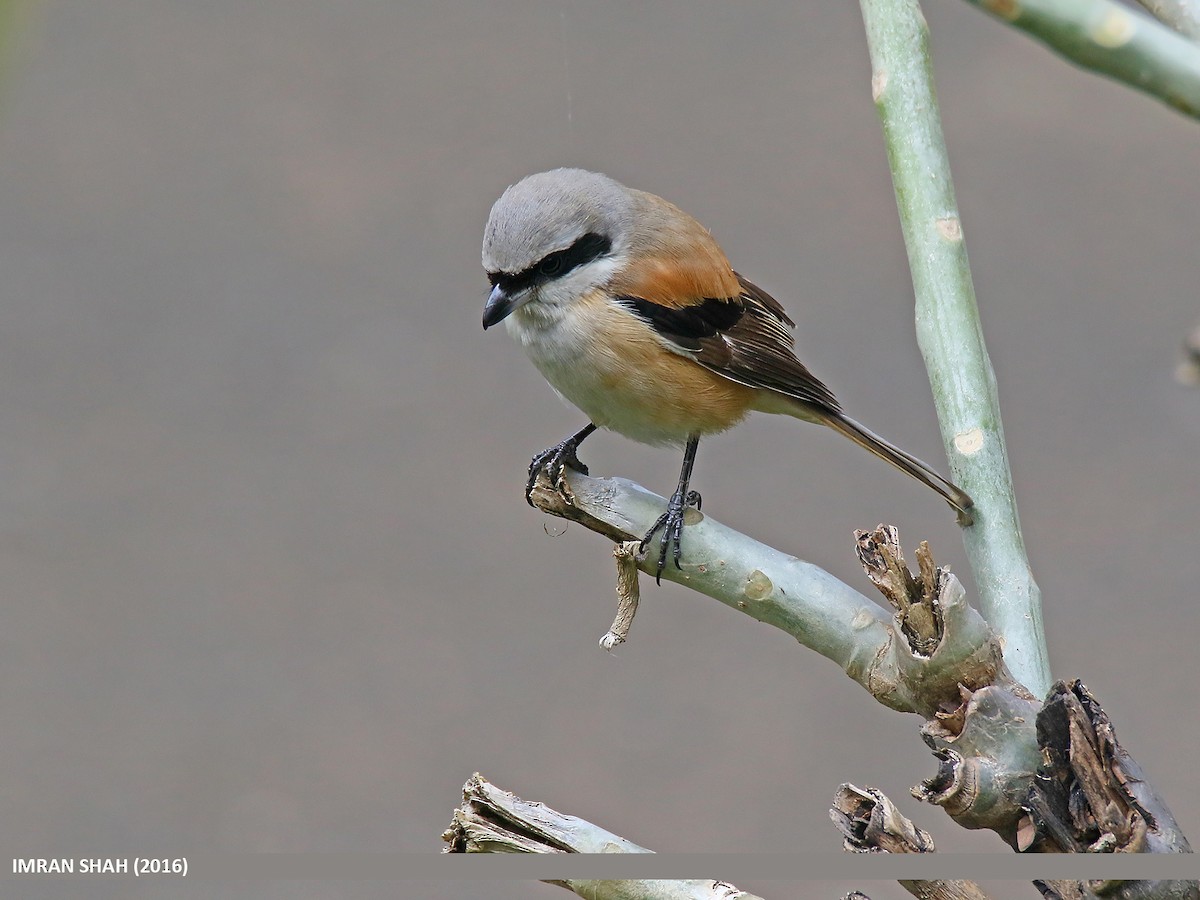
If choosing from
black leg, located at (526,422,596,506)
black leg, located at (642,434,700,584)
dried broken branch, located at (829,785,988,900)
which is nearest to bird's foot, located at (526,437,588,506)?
black leg, located at (526,422,596,506)

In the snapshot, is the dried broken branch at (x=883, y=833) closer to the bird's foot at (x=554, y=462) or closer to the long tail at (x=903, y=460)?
the long tail at (x=903, y=460)

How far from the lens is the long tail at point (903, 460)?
131 centimetres

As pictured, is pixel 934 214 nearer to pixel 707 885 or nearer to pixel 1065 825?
pixel 1065 825

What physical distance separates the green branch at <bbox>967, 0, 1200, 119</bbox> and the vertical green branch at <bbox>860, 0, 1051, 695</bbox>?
2.19ft

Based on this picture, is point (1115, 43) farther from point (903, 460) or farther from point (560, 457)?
point (560, 457)

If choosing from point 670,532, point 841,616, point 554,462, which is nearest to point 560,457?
point 554,462

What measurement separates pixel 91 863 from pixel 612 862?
69cm

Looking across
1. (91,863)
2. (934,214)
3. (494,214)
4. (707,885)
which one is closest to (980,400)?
(934,214)

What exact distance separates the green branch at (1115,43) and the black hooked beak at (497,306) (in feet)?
3.95

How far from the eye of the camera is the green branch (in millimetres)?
600

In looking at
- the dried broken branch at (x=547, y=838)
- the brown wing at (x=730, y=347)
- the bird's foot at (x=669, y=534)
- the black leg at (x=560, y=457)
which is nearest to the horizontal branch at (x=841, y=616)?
the bird's foot at (x=669, y=534)

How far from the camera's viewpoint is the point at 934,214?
1.33 meters

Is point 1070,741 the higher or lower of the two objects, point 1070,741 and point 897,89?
the lower

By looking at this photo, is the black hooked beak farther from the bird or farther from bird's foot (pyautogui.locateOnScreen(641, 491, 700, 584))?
bird's foot (pyautogui.locateOnScreen(641, 491, 700, 584))
